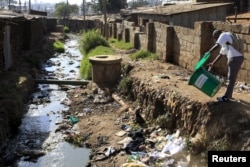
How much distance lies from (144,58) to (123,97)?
3831 mm

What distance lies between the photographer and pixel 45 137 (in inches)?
449

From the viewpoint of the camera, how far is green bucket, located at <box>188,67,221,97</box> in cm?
788

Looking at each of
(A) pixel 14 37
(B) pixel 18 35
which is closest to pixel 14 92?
(A) pixel 14 37

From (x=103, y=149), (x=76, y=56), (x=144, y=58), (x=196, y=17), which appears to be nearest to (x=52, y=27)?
(x=76, y=56)

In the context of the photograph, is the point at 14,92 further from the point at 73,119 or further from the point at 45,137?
the point at 45,137

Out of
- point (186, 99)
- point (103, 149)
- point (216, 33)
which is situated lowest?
point (103, 149)

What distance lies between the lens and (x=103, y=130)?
11.1m

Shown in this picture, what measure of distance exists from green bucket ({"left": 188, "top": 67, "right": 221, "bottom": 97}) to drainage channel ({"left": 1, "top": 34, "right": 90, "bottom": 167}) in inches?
146

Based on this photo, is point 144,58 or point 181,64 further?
point 144,58

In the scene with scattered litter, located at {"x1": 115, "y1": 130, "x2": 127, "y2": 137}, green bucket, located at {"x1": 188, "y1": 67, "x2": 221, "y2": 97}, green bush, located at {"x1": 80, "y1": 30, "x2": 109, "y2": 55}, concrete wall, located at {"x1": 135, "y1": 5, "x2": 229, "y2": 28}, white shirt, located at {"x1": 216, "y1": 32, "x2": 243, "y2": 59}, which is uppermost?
concrete wall, located at {"x1": 135, "y1": 5, "x2": 229, "y2": 28}

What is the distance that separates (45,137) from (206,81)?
224 inches

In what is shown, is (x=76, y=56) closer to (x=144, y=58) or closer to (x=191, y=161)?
(x=144, y=58)

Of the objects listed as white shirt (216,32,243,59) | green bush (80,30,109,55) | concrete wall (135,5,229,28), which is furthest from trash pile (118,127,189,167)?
green bush (80,30,109,55)

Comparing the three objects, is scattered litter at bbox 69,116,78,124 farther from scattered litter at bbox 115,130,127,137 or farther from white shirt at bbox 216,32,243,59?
white shirt at bbox 216,32,243,59
